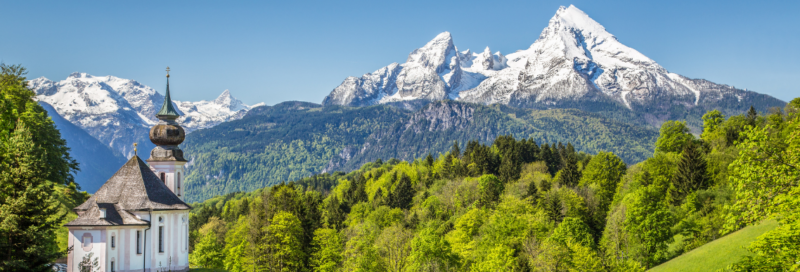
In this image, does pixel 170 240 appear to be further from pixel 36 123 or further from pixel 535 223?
pixel 535 223

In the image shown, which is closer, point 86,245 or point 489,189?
point 86,245

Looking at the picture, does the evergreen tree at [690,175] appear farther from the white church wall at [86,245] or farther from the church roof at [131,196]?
the white church wall at [86,245]

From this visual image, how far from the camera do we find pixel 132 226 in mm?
48438

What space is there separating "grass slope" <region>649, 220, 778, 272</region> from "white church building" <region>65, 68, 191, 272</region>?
129 ft

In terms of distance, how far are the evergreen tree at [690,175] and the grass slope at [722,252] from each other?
23.4 metres

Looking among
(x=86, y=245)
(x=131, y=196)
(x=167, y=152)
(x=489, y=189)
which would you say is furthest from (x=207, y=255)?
(x=489, y=189)

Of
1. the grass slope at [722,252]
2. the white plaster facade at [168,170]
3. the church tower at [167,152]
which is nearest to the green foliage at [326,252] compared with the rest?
the church tower at [167,152]

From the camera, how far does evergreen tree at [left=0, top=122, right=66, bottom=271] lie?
3148cm

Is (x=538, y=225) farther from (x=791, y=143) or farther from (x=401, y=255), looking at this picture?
(x=791, y=143)

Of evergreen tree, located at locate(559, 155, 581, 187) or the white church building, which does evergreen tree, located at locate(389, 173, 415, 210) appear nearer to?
evergreen tree, located at locate(559, 155, 581, 187)

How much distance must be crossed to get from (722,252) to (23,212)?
145ft

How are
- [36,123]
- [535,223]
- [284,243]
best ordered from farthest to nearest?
[284,243], [535,223], [36,123]

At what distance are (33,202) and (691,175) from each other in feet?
216

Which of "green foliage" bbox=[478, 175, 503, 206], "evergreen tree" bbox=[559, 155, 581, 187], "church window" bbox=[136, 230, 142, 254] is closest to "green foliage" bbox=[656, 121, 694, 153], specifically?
"evergreen tree" bbox=[559, 155, 581, 187]
